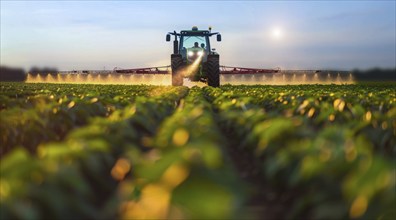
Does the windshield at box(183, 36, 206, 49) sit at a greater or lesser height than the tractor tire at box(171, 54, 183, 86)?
greater

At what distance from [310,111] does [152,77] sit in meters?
35.6

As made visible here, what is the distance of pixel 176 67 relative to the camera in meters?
27.3

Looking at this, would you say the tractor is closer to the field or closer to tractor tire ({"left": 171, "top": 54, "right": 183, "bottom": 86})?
tractor tire ({"left": 171, "top": 54, "right": 183, "bottom": 86})

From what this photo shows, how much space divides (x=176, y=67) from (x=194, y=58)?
5.66 feet

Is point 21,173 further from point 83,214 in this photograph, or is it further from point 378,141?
point 378,141

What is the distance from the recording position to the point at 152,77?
1690 inches

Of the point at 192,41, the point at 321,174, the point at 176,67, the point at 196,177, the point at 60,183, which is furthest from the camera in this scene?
the point at 192,41

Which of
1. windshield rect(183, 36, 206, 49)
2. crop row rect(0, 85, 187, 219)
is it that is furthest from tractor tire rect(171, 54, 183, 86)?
crop row rect(0, 85, 187, 219)

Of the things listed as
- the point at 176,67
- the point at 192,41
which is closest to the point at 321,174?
the point at 176,67

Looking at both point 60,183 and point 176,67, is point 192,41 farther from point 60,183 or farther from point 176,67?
point 60,183

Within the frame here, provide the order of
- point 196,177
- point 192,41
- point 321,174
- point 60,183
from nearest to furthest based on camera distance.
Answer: point 196,177, point 60,183, point 321,174, point 192,41

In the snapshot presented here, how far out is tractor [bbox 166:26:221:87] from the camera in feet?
87.9

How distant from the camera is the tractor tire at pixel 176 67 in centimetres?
2706

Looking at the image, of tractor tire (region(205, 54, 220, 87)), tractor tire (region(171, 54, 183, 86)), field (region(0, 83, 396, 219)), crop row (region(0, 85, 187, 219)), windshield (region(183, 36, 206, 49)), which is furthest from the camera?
windshield (region(183, 36, 206, 49))
